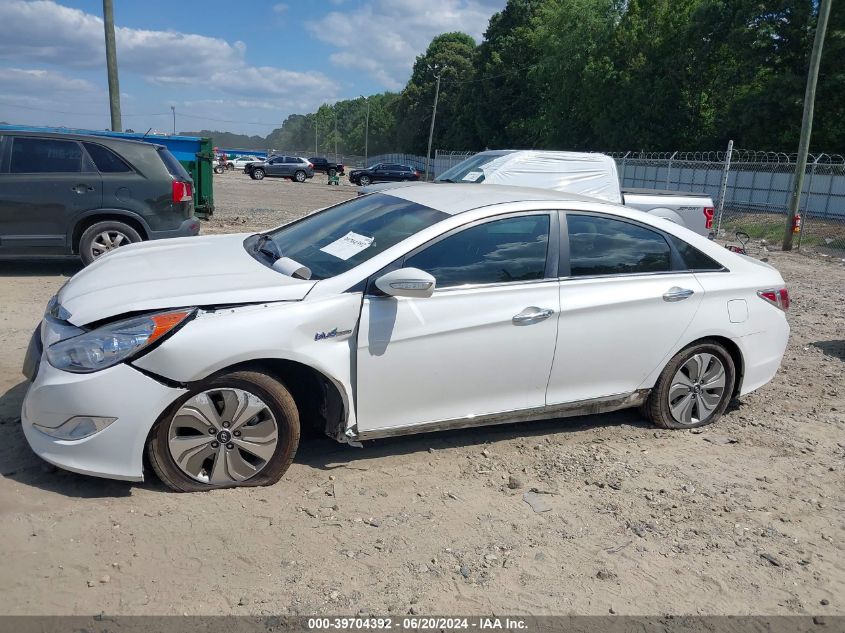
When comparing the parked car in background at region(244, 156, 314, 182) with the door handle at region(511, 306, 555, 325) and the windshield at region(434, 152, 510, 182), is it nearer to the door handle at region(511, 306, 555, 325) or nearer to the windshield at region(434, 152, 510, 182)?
the windshield at region(434, 152, 510, 182)

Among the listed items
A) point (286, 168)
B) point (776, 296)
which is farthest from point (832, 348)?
point (286, 168)

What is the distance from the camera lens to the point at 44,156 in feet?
29.0

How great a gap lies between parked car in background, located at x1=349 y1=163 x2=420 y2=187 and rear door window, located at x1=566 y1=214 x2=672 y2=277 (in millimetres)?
41469

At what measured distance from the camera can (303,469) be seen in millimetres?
4180

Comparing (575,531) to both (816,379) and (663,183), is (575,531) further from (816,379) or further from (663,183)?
(663,183)

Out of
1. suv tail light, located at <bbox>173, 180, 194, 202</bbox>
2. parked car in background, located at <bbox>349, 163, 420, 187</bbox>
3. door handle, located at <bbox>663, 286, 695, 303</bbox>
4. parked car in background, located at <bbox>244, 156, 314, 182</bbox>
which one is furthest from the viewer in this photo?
parked car in background, located at <bbox>349, 163, 420, 187</bbox>

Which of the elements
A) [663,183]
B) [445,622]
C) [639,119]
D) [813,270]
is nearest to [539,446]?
[445,622]

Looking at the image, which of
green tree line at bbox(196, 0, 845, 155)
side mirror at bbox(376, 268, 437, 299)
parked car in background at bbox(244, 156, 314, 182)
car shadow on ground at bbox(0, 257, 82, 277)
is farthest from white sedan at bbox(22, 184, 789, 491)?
parked car in background at bbox(244, 156, 314, 182)

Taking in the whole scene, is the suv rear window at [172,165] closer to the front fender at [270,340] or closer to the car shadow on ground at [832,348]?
the front fender at [270,340]

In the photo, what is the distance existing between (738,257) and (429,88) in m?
80.4

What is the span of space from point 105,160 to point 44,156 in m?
0.68

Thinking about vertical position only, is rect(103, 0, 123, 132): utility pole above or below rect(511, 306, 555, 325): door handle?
above

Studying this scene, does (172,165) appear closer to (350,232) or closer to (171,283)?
(350,232)

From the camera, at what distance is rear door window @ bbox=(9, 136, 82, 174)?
873 centimetres
